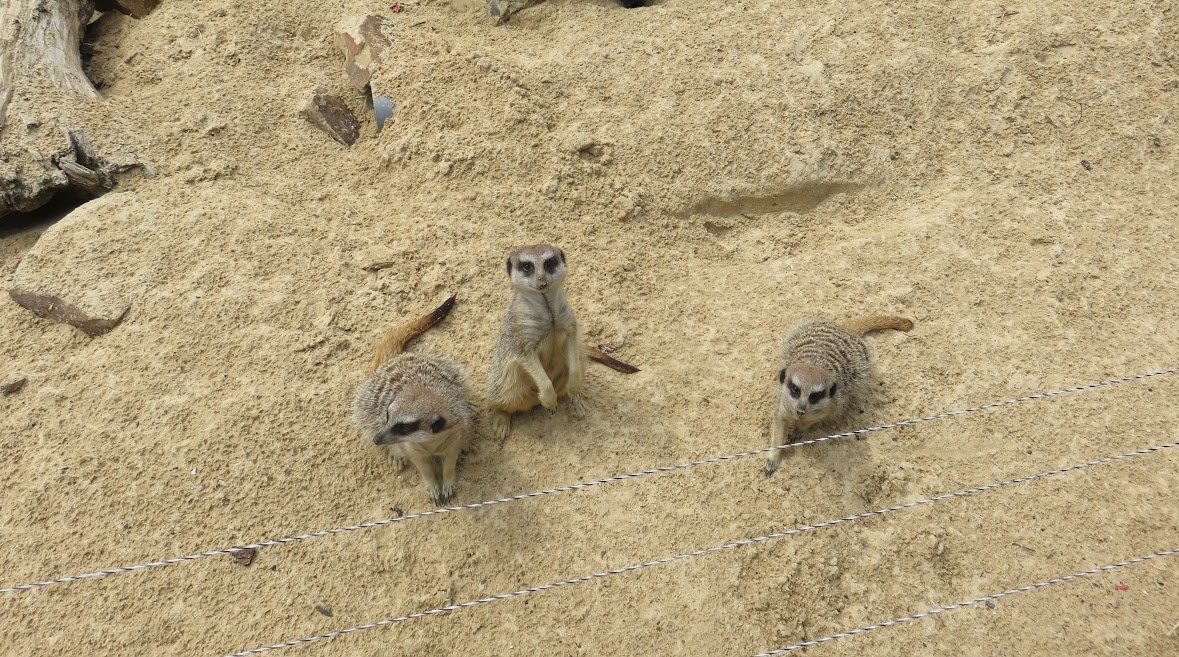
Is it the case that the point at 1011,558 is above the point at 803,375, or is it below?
below

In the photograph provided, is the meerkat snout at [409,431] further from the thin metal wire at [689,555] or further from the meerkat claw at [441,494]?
the thin metal wire at [689,555]

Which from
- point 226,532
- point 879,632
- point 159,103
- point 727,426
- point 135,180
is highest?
point 159,103

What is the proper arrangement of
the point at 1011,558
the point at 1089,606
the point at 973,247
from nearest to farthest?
the point at 1089,606 → the point at 1011,558 → the point at 973,247

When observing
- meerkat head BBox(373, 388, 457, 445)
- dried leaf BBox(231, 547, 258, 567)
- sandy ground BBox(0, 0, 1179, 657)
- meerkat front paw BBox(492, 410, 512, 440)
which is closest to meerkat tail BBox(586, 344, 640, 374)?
sandy ground BBox(0, 0, 1179, 657)

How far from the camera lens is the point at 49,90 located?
3.55 m

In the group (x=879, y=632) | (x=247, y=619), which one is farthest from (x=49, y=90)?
(x=879, y=632)

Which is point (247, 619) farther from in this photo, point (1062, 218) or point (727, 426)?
point (1062, 218)

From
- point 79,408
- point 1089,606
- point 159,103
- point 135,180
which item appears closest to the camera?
point 1089,606

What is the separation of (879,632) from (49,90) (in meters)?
4.87

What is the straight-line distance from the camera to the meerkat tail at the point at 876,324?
2951 millimetres

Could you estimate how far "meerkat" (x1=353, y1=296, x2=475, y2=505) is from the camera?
2.23m

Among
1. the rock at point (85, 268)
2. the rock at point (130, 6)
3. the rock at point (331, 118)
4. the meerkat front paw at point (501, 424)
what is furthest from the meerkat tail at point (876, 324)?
the rock at point (130, 6)

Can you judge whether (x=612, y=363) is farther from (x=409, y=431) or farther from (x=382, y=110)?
(x=382, y=110)

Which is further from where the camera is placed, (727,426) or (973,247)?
(973,247)
